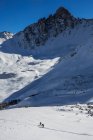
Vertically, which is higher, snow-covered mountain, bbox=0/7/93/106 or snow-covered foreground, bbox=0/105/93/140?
snow-covered mountain, bbox=0/7/93/106

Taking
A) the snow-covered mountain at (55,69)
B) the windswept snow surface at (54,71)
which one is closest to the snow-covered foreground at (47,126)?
the snow-covered mountain at (55,69)

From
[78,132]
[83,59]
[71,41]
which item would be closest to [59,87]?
[83,59]

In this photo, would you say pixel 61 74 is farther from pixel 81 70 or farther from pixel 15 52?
pixel 15 52

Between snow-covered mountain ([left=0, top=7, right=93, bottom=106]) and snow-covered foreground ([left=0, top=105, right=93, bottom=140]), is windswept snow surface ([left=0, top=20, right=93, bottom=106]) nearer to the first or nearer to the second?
snow-covered mountain ([left=0, top=7, right=93, bottom=106])

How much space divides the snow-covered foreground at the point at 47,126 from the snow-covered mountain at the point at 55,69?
80.7 ft

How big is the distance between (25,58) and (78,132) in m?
157

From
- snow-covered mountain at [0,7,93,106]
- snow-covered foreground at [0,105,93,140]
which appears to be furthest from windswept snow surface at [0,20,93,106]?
snow-covered foreground at [0,105,93,140]

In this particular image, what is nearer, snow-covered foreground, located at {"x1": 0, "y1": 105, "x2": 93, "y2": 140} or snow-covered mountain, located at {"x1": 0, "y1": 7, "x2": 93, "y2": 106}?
snow-covered foreground, located at {"x1": 0, "y1": 105, "x2": 93, "y2": 140}

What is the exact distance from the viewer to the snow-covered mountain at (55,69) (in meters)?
69.6

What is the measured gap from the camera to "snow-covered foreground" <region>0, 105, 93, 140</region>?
1969cm

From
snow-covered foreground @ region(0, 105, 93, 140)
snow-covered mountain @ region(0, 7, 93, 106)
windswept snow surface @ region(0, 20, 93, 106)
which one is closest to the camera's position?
snow-covered foreground @ region(0, 105, 93, 140)

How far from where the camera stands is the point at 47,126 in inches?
912

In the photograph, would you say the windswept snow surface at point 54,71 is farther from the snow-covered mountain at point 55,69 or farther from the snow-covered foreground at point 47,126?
the snow-covered foreground at point 47,126

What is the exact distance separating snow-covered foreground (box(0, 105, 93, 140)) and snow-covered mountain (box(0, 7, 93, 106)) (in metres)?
24.6
